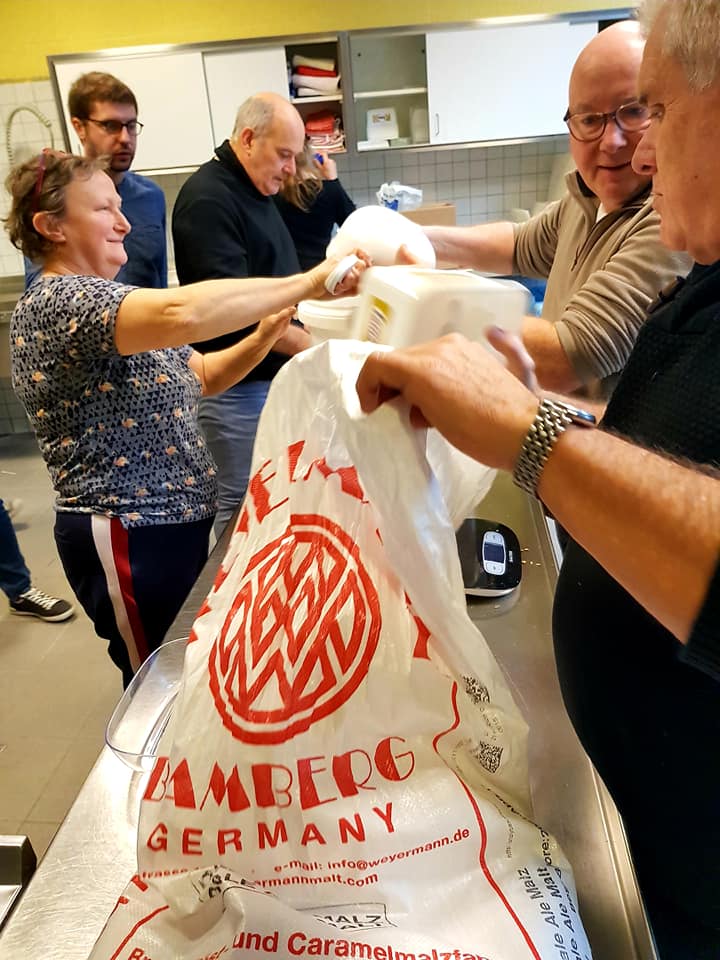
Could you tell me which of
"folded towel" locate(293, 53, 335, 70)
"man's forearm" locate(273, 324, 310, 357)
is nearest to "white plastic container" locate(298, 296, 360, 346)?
"man's forearm" locate(273, 324, 310, 357)

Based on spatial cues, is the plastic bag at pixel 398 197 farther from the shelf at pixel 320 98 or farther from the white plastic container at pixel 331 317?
the white plastic container at pixel 331 317

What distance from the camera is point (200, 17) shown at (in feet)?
11.5

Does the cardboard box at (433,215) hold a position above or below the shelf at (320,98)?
below

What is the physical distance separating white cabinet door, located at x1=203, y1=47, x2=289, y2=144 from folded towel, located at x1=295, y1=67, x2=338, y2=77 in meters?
0.08

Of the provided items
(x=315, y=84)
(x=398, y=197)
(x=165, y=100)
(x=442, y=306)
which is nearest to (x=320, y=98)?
(x=315, y=84)

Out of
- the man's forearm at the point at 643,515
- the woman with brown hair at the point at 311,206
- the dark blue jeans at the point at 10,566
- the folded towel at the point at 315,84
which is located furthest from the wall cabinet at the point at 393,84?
the man's forearm at the point at 643,515

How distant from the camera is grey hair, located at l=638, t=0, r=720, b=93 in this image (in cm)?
52

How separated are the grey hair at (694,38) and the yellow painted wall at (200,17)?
3454mm

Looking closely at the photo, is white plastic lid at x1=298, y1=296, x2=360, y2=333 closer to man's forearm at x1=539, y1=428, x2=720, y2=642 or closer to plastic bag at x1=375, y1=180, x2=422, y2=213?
man's forearm at x1=539, y1=428, x2=720, y2=642

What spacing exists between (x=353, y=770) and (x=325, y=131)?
3.48 metres

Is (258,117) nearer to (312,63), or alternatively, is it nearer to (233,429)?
(233,429)

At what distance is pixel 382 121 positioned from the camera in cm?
349

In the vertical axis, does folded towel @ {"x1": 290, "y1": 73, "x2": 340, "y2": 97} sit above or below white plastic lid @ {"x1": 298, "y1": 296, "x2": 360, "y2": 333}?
above

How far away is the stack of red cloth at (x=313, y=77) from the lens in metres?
3.33
